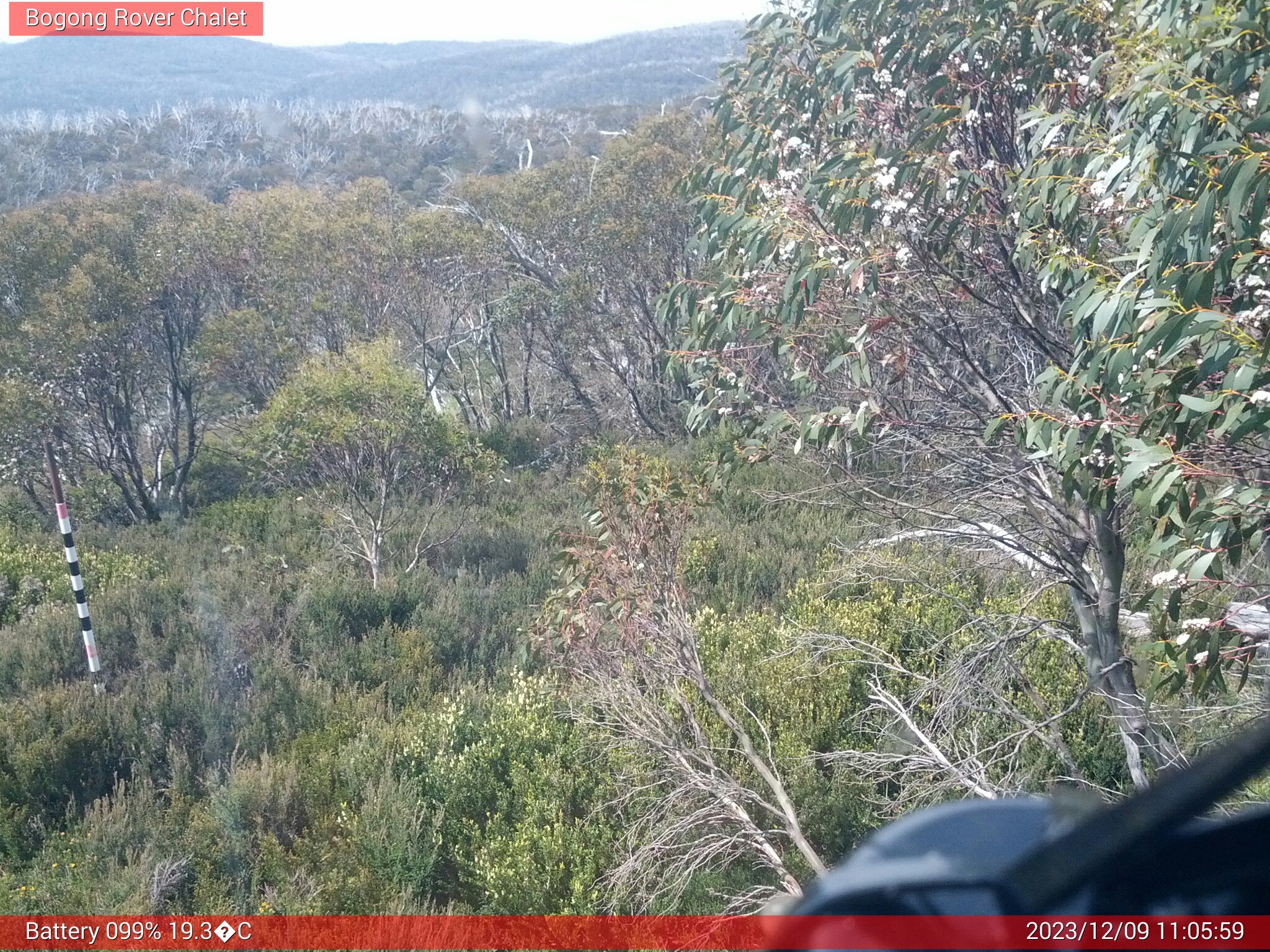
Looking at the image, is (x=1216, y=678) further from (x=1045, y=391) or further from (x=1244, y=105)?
(x=1244, y=105)

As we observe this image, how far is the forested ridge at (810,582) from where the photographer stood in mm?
2740

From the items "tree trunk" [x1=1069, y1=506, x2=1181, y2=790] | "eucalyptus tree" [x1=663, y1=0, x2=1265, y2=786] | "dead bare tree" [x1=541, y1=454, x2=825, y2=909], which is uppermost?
"eucalyptus tree" [x1=663, y1=0, x2=1265, y2=786]

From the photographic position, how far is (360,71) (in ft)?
146

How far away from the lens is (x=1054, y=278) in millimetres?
3379

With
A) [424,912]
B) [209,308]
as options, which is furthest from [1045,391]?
[209,308]


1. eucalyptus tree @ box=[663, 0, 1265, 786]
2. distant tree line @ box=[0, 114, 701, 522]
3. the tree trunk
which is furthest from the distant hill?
the tree trunk

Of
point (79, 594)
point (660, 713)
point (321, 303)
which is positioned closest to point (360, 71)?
point (321, 303)

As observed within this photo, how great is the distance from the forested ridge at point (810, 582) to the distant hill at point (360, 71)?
2081 cm

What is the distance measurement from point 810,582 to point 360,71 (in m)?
43.7

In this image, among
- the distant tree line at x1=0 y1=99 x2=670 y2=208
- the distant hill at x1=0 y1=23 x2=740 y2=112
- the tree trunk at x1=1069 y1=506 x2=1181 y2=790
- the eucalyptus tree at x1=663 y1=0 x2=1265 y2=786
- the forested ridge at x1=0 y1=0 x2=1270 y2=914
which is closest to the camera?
the eucalyptus tree at x1=663 y1=0 x2=1265 y2=786

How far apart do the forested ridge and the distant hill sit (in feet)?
68.3

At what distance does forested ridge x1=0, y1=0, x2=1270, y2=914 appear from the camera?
2.74 metres

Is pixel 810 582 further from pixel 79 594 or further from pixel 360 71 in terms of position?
pixel 360 71

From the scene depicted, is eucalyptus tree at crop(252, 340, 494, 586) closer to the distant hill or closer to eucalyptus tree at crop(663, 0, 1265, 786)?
eucalyptus tree at crop(663, 0, 1265, 786)
